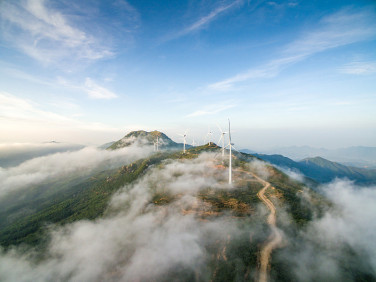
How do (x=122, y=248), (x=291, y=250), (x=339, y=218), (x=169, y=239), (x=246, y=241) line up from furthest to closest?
(x=122, y=248)
(x=169, y=239)
(x=339, y=218)
(x=246, y=241)
(x=291, y=250)

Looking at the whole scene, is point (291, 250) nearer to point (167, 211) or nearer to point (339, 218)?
point (339, 218)

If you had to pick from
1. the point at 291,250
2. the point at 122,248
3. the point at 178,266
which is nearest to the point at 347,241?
the point at 291,250

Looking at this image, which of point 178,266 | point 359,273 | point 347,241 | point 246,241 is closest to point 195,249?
point 178,266

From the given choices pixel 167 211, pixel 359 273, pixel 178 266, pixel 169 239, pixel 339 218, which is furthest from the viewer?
pixel 167 211

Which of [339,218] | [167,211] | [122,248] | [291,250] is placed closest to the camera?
[291,250]

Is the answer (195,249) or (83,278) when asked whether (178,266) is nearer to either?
(195,249)

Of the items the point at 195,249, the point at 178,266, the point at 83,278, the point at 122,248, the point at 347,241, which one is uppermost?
the point at 347,241

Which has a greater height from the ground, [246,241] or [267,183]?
[267,183]

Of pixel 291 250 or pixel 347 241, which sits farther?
pixel 347 241

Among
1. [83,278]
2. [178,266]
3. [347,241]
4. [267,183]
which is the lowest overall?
[83,278]
